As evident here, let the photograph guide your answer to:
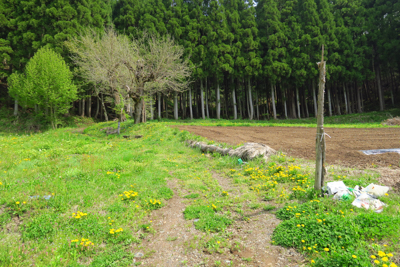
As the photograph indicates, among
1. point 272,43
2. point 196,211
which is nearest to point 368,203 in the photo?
point 196,211

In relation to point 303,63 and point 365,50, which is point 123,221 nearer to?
point 303,63

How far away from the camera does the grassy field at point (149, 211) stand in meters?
2.86

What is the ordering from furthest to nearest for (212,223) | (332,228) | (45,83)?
(45,83)
(212,223)
(332,228)

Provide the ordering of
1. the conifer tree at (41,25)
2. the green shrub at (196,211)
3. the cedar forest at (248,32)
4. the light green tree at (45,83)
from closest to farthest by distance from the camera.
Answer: the green shrub at (196,211), the light green tree at (45,83), the conifer tree at (41,25), the cedar forest at (248,32)

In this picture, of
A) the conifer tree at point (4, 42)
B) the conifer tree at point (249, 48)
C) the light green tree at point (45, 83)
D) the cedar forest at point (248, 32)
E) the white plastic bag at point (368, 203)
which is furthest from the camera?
the conifer tree at point (249, 48)

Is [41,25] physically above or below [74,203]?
above

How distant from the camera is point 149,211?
4297mm

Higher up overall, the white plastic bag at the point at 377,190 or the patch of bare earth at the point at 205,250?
the white plastic bag at the point at 377,190

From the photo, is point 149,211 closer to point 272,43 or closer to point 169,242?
point 169,242

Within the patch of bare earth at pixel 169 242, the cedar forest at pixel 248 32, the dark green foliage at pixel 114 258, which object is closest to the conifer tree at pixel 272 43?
the cedar forest at pixel 248 32

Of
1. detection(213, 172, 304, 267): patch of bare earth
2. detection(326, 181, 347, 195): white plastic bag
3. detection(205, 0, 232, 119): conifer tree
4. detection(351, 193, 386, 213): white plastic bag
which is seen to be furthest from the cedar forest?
detection(351, 193, 386, 213): white plastic bag

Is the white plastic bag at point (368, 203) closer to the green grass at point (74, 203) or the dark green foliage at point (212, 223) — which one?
the dark green foliage at point (212, 223)

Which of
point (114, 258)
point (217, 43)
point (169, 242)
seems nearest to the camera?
point (114, 258)

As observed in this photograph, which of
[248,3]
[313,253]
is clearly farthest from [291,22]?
[313,253]
